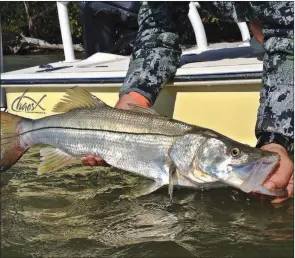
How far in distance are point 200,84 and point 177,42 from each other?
14.4 inches

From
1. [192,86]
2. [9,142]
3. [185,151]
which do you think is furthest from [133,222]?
[192,86]

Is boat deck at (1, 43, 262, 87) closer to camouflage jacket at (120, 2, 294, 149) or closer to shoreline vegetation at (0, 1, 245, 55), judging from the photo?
camouflage jacket at (120, 2, 294, 149)

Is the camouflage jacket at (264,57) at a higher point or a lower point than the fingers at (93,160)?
higher

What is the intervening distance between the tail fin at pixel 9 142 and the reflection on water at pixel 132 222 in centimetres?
28

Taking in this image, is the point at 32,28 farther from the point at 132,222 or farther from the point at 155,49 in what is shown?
the point at 132,222

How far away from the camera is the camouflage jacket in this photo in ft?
8.48

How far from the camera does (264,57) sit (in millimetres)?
2814

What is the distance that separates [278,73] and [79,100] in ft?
3.13

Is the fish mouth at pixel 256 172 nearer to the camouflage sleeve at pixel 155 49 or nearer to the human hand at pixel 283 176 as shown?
the human hand at pixel 283 176

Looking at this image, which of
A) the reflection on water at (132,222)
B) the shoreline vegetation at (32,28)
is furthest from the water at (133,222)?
the shoreline vegetation at (32,28)

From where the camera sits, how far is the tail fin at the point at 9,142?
285 cm

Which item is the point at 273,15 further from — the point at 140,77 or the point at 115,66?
the point at 115,66

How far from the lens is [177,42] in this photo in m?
3.47

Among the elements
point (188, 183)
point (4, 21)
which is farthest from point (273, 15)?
point (4, 21)
